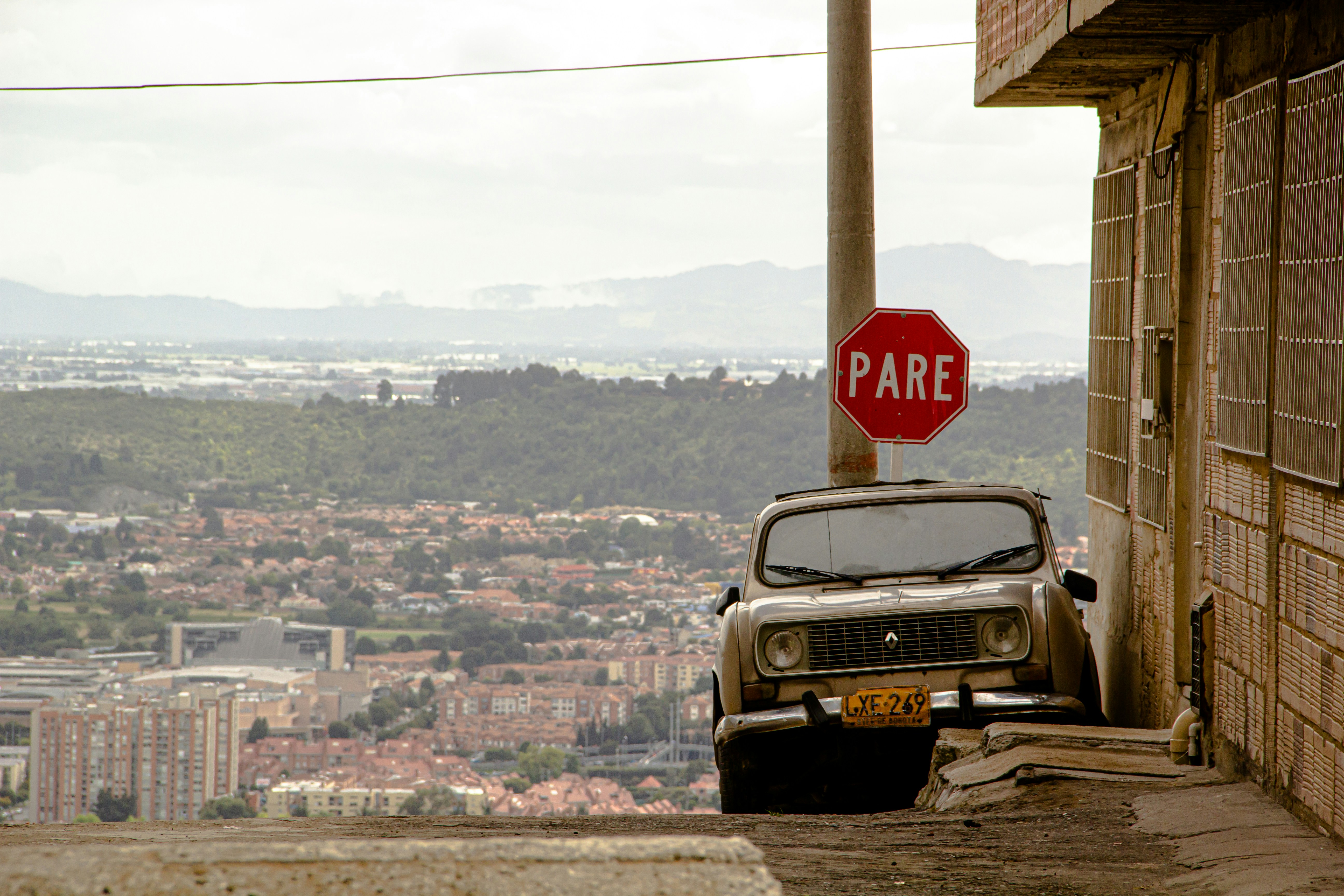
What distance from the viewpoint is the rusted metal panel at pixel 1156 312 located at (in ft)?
26.3

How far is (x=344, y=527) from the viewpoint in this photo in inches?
2911

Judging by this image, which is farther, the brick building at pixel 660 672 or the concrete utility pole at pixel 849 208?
the brick building at pixel 660 672

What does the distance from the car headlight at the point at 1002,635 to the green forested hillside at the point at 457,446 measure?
167 feet

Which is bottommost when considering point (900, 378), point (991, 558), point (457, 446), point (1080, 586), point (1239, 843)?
point (457, 446)

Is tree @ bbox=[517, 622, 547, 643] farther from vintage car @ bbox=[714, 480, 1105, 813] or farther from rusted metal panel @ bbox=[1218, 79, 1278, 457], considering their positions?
rusted metal panel @ bbox=[1218, 79, 1278, 457]

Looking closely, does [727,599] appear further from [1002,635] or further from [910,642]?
[1002,635]

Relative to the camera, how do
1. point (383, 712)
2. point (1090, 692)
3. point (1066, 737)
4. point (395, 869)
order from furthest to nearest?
1. point (383, 712)
2. point (1090, 692)
3. point (1066, 737)
4. point (395, 869)

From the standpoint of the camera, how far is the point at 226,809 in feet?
97.6

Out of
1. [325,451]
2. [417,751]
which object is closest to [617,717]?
[417,751]

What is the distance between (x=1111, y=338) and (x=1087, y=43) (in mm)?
2499

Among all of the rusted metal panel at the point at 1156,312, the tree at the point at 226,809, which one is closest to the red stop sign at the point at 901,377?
the rusted metal panel at the point at 1156,312

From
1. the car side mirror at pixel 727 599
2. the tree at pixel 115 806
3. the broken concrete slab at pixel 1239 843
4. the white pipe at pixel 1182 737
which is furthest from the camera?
the tree at pixel 115 806

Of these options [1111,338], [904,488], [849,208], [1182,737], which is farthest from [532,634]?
[1182,737]

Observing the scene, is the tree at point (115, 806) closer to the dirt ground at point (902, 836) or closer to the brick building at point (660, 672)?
the brick building at point (660, 672)
